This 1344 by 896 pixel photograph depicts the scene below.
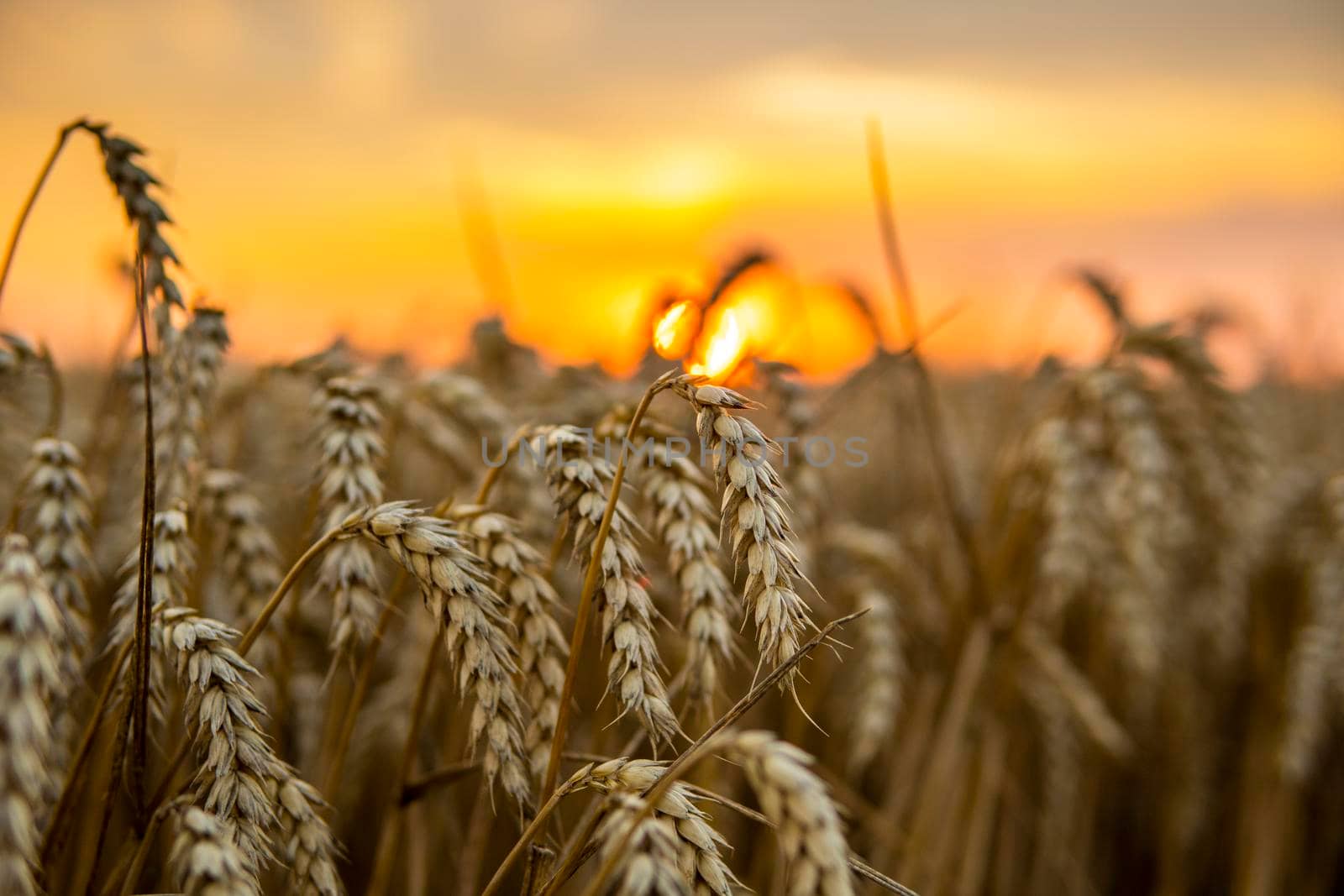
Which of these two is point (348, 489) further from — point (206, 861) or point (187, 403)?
point (206, 861)

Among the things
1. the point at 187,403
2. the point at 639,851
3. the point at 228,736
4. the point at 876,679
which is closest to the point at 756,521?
the point at 639,851

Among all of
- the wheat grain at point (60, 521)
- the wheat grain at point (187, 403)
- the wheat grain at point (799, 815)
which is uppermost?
the wheat grain at point (187, 403)

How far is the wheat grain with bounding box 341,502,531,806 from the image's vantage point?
3.04ft

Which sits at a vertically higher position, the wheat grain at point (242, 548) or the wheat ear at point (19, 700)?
the wheat grain at point (242, 548)

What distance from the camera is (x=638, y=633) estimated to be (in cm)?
95

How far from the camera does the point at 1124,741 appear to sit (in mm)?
2555

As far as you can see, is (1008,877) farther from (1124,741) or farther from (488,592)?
(488,592)

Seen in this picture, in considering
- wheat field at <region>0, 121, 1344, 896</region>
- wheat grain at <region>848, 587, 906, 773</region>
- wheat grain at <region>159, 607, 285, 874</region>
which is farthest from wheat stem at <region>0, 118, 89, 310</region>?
wheat grain at <region>848, 587, 906, 773</region>

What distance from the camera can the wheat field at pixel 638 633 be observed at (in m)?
0.91

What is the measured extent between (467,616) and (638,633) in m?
0.19

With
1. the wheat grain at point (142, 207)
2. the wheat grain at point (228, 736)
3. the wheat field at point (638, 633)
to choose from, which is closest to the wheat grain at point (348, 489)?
the wheat field at point (638, 633)

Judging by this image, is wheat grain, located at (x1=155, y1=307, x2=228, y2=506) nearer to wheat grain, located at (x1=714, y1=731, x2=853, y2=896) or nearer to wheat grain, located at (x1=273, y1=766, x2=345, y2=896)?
wheat grain, located at (x1=273, y1=766, x2=345, y2=896)

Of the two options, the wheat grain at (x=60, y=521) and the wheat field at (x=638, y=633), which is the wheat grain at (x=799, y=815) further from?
the wheat grain at (x=60, y=521)

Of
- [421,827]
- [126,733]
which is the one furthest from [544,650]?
[421,827]
